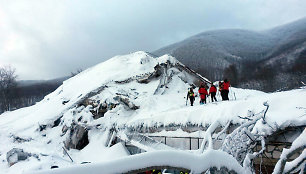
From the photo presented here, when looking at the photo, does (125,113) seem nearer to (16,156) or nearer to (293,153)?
(16,156)

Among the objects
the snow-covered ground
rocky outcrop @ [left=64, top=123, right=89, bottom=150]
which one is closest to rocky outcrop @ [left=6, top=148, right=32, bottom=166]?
the snow-covered ground

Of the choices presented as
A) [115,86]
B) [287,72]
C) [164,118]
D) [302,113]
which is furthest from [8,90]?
[287,72]

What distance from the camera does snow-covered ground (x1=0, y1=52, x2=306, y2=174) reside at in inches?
309

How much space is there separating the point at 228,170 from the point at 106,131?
13.0m

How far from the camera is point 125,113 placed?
612 inches

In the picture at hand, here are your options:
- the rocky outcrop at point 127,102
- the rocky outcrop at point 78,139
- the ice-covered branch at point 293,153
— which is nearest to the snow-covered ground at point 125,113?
the rocky outcrop at point 127,102

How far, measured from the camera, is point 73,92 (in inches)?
892

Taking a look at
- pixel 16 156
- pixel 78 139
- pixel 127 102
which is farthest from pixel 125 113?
pixel 16 156

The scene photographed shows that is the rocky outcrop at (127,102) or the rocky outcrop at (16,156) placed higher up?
the rocky outcrop at (127,102)

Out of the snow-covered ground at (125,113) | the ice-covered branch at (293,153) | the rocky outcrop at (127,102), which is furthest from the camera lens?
the rocky outcrop at (127,102)

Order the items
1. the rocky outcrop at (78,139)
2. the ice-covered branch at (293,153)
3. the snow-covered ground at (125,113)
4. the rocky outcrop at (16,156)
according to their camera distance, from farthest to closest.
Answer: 1. the rocky outcrop at (78,139)
2. the rocky outcrop at (16,156)
3. the snow-covered ground at (125,113)
4. the ice-covered branch at (293,153)

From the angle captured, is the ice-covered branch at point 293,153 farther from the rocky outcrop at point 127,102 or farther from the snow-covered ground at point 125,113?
the rocky outcrop at point 127,102

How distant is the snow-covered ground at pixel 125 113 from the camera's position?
7848mm

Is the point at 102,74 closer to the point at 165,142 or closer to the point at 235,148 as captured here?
the point at 165,142
